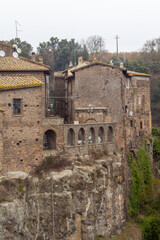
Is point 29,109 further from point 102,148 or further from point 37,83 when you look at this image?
point 102,148

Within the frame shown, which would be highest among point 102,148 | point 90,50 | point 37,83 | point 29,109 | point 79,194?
point 90,50

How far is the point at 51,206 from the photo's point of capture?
27250 millimetres

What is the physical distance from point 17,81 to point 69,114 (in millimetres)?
15741

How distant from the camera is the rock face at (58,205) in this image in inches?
1026

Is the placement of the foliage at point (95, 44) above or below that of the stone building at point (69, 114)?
above

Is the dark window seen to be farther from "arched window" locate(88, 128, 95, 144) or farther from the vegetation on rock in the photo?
the vegetation on rock

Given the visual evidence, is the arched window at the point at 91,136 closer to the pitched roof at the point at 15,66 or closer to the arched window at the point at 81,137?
the arched window at the point at 81,137

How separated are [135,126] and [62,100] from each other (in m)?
11.0

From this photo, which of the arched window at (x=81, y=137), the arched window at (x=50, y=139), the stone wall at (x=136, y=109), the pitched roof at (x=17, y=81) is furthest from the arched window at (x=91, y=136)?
the pitched roof at (x=17, y=81)

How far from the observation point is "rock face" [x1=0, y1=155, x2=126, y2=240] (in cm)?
2606

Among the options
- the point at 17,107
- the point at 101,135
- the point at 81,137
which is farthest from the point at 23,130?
the point at 101,135

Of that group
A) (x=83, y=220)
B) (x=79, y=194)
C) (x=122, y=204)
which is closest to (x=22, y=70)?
(x=79, y=194)

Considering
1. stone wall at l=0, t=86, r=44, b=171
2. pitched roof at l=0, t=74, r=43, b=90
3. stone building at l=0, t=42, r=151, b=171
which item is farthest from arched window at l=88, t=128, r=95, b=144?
pitched roof at l=0, t=74, r=43, b=90

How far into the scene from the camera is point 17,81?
27672 mm
